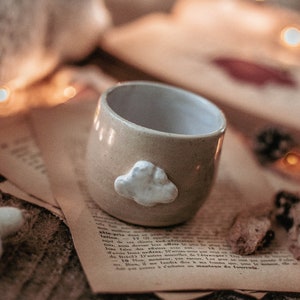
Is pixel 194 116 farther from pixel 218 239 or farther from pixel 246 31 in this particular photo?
pixel 246 31

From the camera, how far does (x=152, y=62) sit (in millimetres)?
780

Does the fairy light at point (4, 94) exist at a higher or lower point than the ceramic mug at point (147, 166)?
lower

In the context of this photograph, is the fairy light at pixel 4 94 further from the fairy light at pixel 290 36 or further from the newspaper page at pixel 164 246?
the fairy light at pixel 290 36

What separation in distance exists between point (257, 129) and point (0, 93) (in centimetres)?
35

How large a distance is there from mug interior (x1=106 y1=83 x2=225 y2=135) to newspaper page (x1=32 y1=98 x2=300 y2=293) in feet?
0.28

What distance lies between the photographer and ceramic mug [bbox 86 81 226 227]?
0.41m

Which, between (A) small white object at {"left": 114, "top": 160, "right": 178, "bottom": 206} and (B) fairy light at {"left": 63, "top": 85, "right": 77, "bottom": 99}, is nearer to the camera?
(A) small white object at {"left": 114, "top": 160, "right": 178, "bottom": 206}

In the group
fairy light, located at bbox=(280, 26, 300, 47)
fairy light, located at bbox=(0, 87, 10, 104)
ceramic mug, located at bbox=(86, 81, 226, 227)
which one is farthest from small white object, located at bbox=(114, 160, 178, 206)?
fairy light, located at bbox=(280, 26, 300, 47)

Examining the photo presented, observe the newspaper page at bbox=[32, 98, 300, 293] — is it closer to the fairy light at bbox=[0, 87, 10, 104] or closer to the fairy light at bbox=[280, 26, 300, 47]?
the fairy light at bbox=[0, 87, 10, 104]

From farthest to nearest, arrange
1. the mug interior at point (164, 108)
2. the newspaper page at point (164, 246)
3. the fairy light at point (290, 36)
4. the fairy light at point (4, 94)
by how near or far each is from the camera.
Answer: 1. the fairy light at point (290, 36)
2. the fairy light at point (4, 94)
3. the mug interior at point (164, 108)
4. the newspaper page at point (164, 246)

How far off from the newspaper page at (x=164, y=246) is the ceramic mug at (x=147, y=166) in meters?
0.02

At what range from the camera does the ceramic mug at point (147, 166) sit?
41cm

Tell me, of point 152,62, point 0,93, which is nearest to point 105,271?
point 0,93

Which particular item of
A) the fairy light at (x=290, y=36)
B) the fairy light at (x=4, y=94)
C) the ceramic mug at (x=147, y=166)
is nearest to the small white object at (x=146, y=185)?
the ceramic mug at (x=147, y=166)
